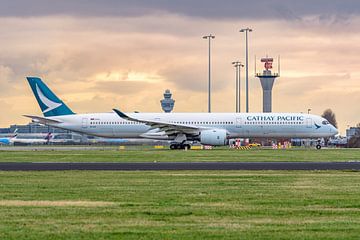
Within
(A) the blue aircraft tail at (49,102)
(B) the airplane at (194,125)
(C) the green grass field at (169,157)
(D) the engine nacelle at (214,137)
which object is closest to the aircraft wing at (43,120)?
(B) the airplane at (194,125)

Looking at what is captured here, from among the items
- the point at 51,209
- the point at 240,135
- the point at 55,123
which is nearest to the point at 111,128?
the point at 55,123

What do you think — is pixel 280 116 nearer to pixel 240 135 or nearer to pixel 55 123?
pixel 240 135

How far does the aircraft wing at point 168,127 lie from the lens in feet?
237

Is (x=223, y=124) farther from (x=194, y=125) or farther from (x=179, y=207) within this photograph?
(x=179, y=207)

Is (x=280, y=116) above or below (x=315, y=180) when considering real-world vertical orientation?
above

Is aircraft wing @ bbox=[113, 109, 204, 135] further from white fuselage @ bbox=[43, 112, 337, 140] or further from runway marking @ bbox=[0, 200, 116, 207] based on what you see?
runway marking @ bbox=[0, 200, 116, 207]

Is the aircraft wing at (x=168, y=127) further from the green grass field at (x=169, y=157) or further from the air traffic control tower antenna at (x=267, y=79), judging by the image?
the air traffic control tower antenna at (x=267, y=79)

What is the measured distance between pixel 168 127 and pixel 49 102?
13.7 m

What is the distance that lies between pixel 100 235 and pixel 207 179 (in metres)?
15.5

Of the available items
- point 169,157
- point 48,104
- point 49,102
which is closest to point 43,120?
point 48,104

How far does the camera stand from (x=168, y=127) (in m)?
73.4

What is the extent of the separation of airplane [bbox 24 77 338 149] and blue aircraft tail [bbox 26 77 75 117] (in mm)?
1479

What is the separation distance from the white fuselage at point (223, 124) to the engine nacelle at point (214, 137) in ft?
8.36

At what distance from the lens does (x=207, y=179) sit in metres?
30.5
